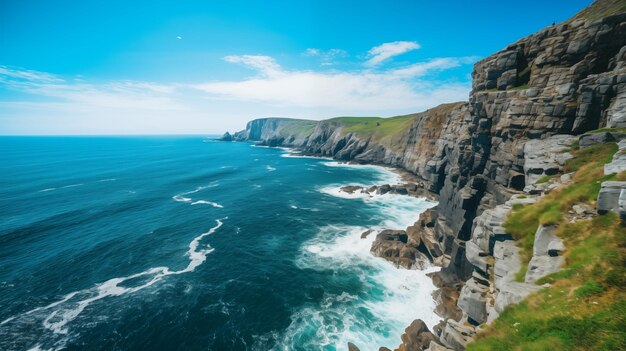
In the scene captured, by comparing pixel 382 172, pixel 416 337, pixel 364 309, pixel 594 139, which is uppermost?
pixel 594 139

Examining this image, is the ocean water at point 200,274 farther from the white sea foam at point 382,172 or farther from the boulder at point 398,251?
the white sea foam at point 382,172

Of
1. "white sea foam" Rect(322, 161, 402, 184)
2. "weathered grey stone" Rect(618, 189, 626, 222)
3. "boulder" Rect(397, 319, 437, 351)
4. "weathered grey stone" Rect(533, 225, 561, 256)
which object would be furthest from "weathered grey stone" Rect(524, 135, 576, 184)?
"white sea foam" Rect(322, 161, 402, 184)

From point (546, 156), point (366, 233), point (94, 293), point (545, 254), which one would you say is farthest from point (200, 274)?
point (546, 156)

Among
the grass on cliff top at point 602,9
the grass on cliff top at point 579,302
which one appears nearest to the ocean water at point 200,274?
the grass on cliff top at point 579,302

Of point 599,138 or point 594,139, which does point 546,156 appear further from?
point 599,138

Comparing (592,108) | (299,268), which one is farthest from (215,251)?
(592,108)
